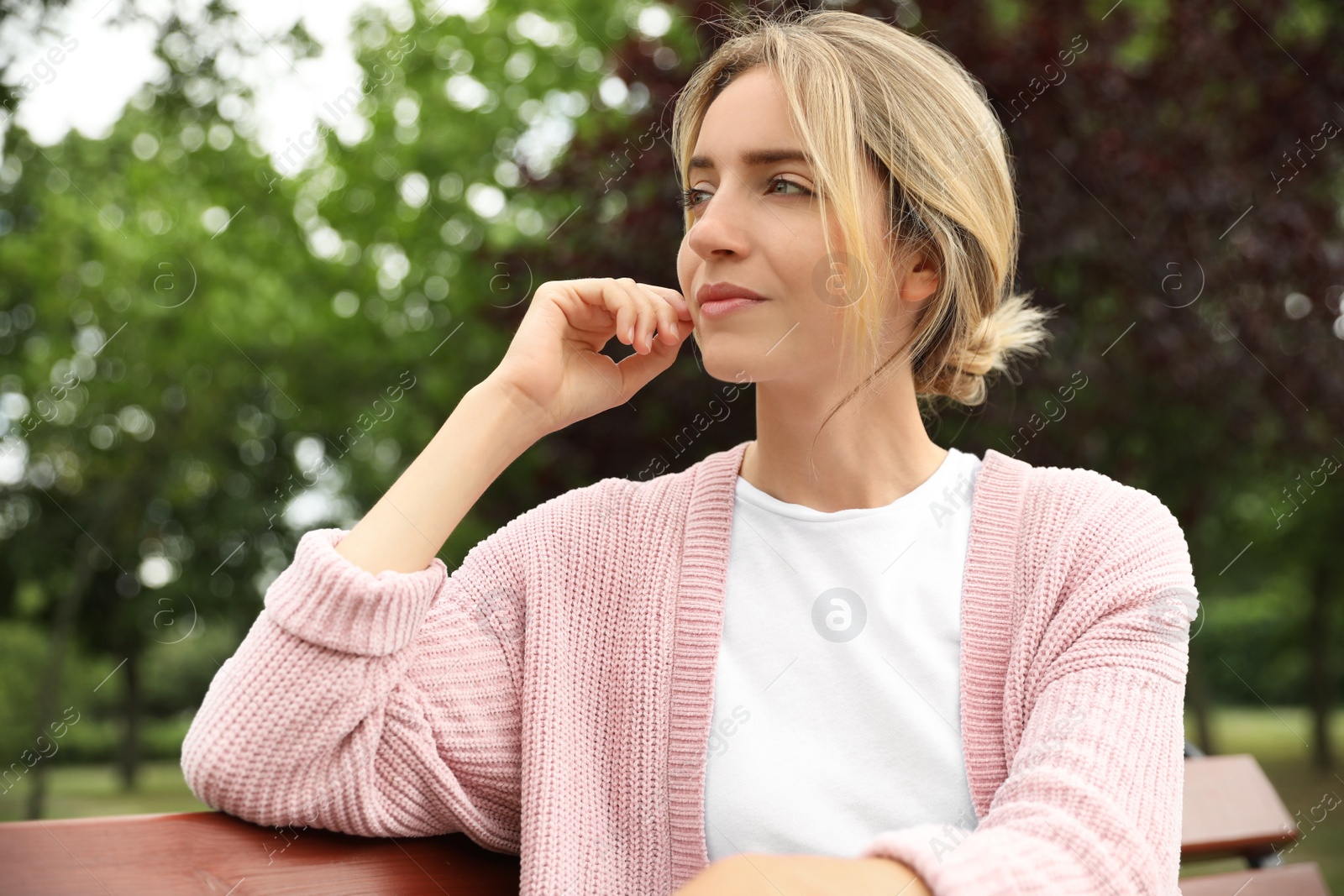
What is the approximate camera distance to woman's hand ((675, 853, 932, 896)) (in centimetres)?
138

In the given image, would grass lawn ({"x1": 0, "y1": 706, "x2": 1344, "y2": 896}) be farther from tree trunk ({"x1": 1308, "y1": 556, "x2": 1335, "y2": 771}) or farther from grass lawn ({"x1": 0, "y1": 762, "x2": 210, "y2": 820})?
tree trunk ({"x1": 1308, "y1": 556, "x2": 1335, "y2": 771})

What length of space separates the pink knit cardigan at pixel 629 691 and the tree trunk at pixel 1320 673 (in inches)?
520

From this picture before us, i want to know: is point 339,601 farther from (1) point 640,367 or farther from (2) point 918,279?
(2) point 918,279

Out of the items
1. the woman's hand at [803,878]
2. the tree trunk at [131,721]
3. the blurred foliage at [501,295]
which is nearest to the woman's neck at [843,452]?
the woman's hand at [803,878]

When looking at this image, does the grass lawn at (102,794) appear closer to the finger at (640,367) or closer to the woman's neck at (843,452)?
the finger at (640,367)

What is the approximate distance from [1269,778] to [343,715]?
1419 cm

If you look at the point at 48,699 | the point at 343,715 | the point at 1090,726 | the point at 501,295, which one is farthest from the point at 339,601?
the point at 48,699

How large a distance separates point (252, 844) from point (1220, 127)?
5.92 metres

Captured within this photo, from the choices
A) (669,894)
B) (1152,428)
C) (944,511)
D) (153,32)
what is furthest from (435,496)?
(1152,428)

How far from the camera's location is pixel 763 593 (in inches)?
81.3

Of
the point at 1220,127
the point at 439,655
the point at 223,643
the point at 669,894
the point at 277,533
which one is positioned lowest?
the point at 223,643

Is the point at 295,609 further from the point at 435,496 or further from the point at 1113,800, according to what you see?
the point at 1113,800

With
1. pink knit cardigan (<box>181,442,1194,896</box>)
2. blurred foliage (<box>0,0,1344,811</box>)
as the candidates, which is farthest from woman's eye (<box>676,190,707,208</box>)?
blurred foliage (<box>0,0,1344,811</box>)

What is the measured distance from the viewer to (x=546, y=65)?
1009 centimetres
